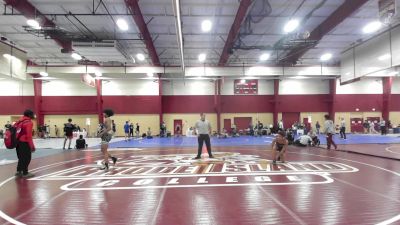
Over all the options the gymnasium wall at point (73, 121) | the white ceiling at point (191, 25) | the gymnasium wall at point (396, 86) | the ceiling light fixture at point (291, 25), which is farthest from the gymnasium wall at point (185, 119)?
the gymnasium wall at point (396, 86)

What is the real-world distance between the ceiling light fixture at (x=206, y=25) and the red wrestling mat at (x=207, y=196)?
460 inches

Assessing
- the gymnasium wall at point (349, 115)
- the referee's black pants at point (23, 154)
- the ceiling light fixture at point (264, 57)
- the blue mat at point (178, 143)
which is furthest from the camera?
the gymnasium wall at point (349, 115)

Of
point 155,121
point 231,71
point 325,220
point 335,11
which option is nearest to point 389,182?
point 325,220

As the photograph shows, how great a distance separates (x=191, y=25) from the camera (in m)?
19.6

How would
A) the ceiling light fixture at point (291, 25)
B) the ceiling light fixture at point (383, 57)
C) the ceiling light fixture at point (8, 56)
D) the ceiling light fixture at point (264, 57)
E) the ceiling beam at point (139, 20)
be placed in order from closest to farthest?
the ceiling beam at point (139, 20) < the ceiling light fixture at point (291, 25) < the ceiling light fixture at point (383, 57) < the ceiling light fixture at point (8, 56) < the ceiling light fixture at point (264, 57)

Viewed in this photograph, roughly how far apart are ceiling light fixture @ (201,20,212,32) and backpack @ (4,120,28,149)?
1278cm

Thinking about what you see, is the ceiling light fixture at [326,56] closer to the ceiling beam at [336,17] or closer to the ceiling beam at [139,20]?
the ceiling beam at [336,17]

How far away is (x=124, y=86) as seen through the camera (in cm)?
3578

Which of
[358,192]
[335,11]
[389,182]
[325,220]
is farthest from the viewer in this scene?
[335,11]

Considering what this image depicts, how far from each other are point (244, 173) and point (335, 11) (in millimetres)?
13250

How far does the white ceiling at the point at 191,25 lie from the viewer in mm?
16672

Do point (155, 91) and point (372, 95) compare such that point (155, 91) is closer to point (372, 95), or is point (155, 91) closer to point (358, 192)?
point (372, 95)

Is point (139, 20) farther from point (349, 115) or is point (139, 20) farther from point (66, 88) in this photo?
point (349, 115)

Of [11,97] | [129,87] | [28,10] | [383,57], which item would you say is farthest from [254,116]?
[11,97]
